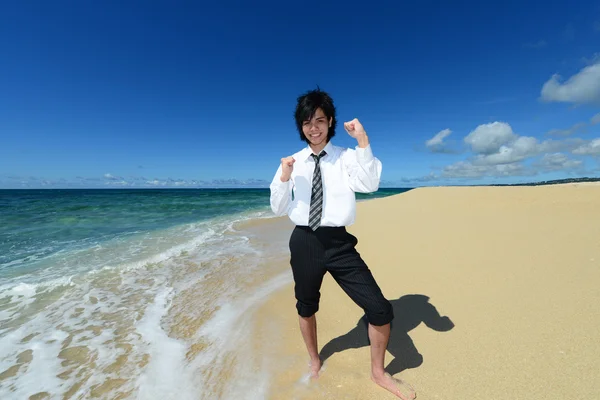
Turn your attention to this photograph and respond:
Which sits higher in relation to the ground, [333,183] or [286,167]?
[286,167]

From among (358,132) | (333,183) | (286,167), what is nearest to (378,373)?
(333,183)

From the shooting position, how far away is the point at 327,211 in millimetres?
2150

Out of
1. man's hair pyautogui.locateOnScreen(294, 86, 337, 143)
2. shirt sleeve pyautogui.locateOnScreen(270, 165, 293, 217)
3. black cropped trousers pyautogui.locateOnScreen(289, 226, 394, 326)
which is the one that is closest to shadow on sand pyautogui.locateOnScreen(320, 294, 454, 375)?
black cropped trousers pyautogui.locateOnScreen(289, 226, 394, 326)

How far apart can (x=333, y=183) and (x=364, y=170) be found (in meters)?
0.29

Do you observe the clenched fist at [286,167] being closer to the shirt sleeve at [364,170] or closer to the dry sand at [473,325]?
the shirt sleeve at [364,170]

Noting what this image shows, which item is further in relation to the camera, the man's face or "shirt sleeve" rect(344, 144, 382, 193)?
the man's face

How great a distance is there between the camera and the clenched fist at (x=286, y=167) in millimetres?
2195

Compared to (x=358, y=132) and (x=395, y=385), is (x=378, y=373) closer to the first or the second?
(x=395, y=385)

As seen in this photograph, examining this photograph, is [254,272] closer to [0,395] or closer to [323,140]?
[0,395]

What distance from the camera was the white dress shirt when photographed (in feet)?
6.66

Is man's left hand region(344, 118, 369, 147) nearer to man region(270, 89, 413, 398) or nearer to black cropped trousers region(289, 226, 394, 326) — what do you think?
man region(270, 89, 413, 398)

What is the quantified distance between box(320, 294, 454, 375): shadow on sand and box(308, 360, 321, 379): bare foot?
19cm

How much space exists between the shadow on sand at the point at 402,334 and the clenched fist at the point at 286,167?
194cm

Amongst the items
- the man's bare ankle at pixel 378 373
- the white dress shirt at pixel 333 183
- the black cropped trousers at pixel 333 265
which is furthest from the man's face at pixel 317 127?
the man's bare ankle at pixel 378 373
